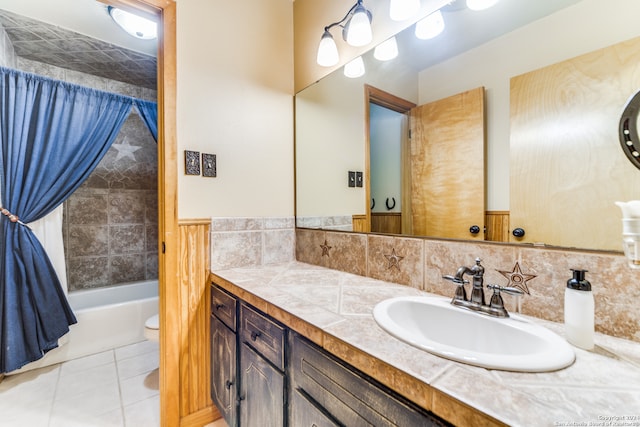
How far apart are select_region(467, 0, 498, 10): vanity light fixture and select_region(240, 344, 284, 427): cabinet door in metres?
1.46

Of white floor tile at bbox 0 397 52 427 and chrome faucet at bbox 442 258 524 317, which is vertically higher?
chrome faucet at bbox 442 258 524 317

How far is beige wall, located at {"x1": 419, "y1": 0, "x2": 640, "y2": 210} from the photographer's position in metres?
0.73

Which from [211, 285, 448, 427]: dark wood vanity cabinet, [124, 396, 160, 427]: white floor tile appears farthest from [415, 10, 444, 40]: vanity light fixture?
[124, 396, 160, 427]: white floor tile

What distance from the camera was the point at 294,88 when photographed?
179 cm

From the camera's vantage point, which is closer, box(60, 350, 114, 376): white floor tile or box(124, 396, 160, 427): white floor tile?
box(124, 396, 160, 427): white floor tile

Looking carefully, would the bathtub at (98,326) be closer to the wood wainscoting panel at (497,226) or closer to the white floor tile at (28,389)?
the white floor tile at (28,389)

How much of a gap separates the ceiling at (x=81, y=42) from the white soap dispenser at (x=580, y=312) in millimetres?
2671

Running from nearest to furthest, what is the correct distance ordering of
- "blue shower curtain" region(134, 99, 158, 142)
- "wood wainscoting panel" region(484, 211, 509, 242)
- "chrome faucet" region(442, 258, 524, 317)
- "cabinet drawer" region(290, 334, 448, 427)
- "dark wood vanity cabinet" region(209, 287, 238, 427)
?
"cabinet drawer" region(290, 334, 448, 427)
"chrome faucet" region(442, 258, 524, 317)
"wood wainscoting panel" region(484, 211, 509, 242)
"dark wood vanity cabinet" region(209, 287, 238, 427)
"blue shower curtain" region(134, 99, 158, 142)

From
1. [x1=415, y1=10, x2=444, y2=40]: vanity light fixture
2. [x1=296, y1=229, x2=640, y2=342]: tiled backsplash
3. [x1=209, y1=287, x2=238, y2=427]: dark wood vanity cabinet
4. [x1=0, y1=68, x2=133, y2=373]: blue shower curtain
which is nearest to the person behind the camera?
[x1=296, y1=229, x2=640, y2=342]: tiled backsplash

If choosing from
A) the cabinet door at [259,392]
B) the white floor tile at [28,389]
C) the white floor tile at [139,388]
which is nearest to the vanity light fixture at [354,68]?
the cabinet door at [259,392]

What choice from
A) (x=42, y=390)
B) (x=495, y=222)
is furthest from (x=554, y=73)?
(x=42, y=390)

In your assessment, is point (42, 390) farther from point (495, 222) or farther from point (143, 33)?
point (495, 222)

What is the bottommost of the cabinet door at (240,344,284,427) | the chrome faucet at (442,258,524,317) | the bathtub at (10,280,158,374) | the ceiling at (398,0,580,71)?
the bathtub at (10,280,158,374)

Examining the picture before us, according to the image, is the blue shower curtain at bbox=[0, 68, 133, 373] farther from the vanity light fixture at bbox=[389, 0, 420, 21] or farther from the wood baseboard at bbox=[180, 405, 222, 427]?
the vanity light fixture at bbox=[389, 0, 420, 21]
